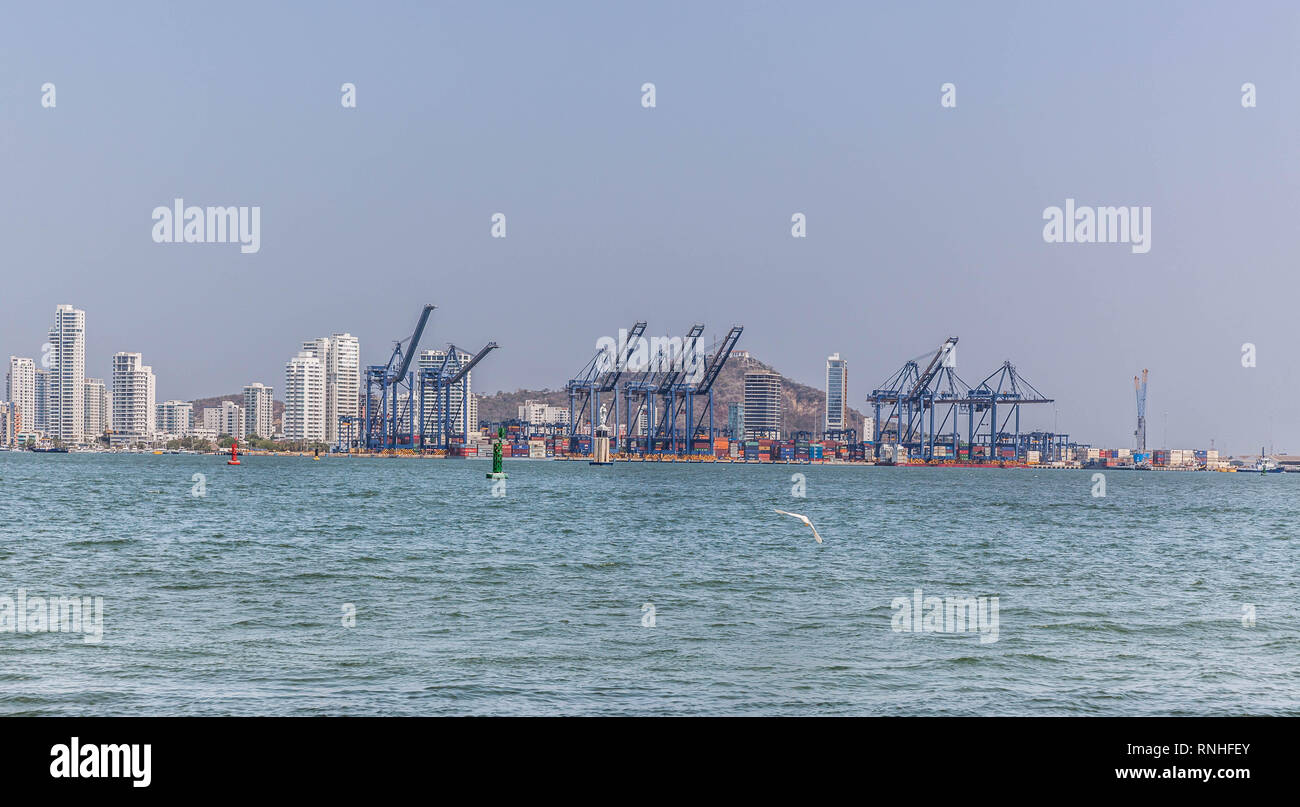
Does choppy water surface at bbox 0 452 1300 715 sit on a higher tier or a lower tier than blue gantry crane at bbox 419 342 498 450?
lower

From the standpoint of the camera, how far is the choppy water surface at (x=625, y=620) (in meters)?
12.8

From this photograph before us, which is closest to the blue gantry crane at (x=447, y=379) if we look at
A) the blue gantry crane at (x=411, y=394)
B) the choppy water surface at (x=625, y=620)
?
the blue gantry crane at (x=411, y=394)

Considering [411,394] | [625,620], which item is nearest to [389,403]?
[411,394]

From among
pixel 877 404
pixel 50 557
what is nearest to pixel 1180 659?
pixel 50 557

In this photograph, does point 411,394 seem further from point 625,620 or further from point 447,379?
point 625,620

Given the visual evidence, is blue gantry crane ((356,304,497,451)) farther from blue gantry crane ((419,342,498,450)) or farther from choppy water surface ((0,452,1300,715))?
choppy water surface ((0,452,1300,715))

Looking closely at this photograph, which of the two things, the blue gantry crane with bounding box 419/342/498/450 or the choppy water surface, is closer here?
the choppy water surface

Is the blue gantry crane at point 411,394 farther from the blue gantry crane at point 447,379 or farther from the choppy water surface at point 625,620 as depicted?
the choppy water surface at point 625,620

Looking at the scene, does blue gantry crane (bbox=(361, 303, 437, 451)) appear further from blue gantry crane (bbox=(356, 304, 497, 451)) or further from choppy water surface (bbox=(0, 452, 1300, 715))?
choppy water surface (bbox=(0, 452, 1300, 715))

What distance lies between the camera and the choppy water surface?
12.8 meters

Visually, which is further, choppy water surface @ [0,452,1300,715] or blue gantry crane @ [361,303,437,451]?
blue gantry crane @ [361,303,437,451]

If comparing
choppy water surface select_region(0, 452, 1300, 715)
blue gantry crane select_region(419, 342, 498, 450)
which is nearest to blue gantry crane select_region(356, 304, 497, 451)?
→ blue gantry crane select_region(419, 342, 498, 450)

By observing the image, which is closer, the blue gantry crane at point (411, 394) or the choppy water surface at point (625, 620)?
the choppy water surface at point (625, 620)
